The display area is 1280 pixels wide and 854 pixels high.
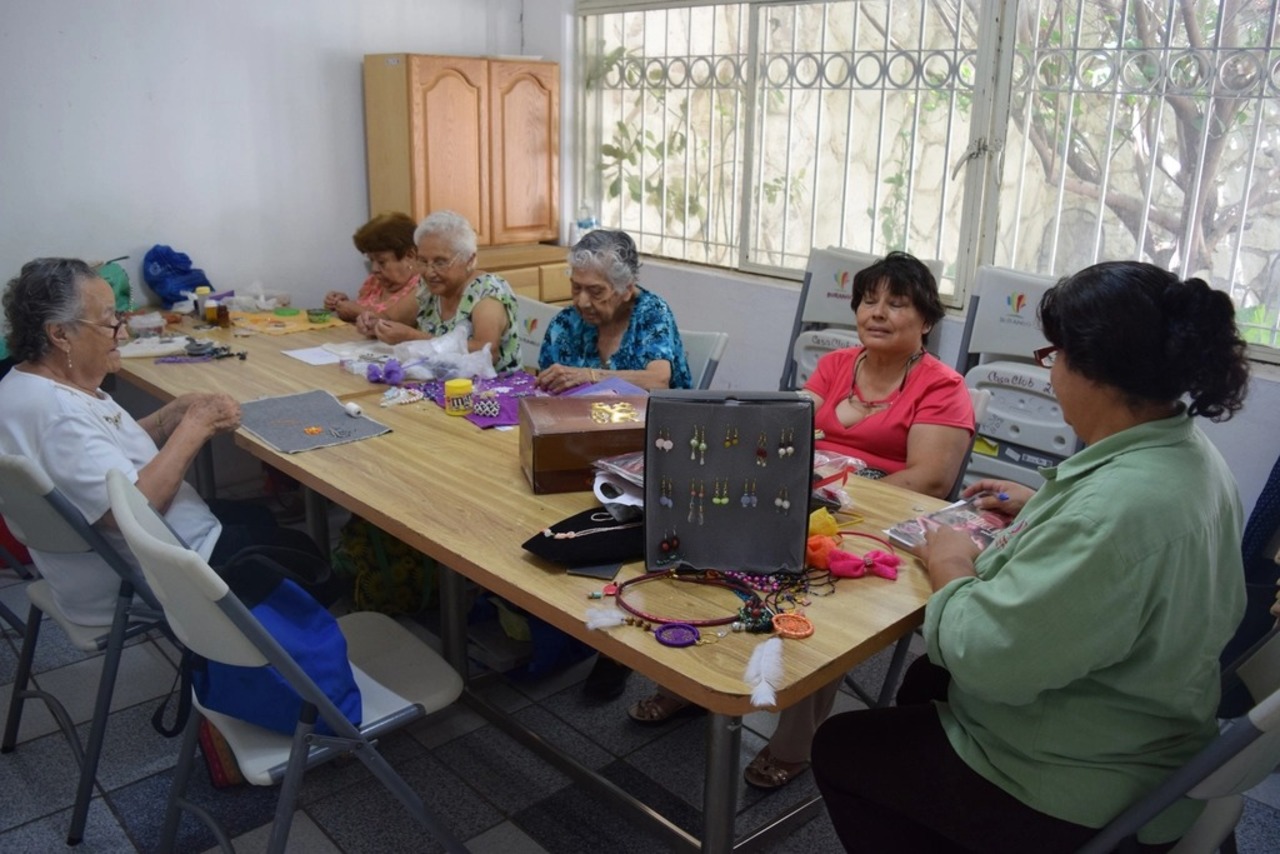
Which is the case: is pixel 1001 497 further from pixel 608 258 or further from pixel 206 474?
pixel 206 474

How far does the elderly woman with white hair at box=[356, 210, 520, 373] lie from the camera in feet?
11.5

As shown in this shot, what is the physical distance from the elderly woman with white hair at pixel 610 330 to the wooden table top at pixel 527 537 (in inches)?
22.5

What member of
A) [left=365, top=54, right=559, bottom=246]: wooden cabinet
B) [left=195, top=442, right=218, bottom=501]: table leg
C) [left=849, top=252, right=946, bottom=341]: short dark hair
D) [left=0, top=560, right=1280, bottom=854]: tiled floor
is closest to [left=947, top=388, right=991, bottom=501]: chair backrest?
[left=849, top=252, right=946, bottom=341]: short dark hair

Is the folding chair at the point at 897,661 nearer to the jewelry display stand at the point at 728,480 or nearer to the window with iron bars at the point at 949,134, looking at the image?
the jewelry display stand at the point at 728,480

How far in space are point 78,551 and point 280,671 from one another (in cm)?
80

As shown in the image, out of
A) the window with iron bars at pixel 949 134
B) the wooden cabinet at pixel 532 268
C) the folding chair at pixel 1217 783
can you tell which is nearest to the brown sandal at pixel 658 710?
the folding chair at pixel 1217 783

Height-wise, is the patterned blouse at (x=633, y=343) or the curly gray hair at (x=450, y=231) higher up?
the curly gray hair at (x=450, y=231)

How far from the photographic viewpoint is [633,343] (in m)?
3.19

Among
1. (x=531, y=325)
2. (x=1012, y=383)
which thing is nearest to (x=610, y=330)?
(x=531, y=325)

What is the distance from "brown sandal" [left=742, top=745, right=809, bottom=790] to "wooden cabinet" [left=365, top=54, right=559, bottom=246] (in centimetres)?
312

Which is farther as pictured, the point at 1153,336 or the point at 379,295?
the point at 379,295

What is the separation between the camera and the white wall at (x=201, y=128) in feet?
12.7

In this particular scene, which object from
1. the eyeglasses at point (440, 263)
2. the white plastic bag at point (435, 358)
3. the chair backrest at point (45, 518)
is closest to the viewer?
the chair backrest at point (45, 518)

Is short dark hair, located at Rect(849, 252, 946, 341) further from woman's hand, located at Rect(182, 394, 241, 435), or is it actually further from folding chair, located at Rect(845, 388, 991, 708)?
woman's hand, located at Rect(182, 394, 241, 435)
